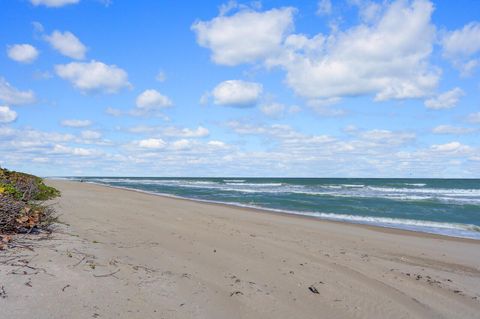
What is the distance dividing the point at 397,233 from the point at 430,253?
4014mm

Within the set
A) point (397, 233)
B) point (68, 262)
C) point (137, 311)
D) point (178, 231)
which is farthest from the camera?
point (397, 233)

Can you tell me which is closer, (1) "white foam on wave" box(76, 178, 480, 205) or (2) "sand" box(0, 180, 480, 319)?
(2) "sand" box(0, 180, 480, 319)

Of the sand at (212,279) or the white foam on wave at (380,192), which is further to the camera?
the white foam on wave at (380,192)

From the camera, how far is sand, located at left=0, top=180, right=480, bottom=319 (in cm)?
410

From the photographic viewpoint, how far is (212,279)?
537cm

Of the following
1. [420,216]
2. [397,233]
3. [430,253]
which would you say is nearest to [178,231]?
[430,253]

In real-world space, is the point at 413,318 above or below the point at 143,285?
below

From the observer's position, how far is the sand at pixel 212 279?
13.5 feet

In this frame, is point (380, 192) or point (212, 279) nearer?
point (212, 279)

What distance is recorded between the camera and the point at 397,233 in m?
14.3

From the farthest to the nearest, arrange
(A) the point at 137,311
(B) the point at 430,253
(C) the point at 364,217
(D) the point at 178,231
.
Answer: (C) the point at 364,217 → (B) the point at 430,253 → (D) the point at 178,231 → (A) the point at 137,311

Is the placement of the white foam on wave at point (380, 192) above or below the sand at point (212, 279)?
above

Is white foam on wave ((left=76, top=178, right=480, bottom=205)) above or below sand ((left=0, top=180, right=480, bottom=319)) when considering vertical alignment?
above

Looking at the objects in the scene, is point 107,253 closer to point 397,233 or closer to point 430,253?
point 430,253
